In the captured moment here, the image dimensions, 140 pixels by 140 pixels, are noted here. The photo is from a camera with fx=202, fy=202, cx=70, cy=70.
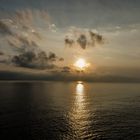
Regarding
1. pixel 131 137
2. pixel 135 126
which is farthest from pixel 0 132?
pixel 135 126

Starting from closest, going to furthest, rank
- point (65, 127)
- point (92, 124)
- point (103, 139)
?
point (103, 139) → point (65, 127) → point (92, 124)

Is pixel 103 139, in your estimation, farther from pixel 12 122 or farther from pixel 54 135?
pixel 12 122

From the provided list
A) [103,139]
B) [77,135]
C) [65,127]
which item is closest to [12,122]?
[65,127]

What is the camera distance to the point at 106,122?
88.2 metres

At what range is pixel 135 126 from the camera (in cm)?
8088

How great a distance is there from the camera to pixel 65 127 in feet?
259

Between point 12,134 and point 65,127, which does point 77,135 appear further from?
point 12,134

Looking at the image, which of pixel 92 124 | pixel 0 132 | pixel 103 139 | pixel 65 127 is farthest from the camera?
pixel 92 124

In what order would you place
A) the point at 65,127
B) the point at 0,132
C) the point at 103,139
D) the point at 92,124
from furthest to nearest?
the point at 92,124 < the point at 65,127 < the point at 0,132 < the point at 103,139

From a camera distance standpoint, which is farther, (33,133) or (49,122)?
(49,122)

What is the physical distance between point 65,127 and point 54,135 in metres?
11.4

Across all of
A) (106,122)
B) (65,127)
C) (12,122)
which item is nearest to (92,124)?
(106,122)

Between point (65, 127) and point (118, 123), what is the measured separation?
23339 millimetres

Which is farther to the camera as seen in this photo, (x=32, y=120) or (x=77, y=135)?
(x=32, y=120)
